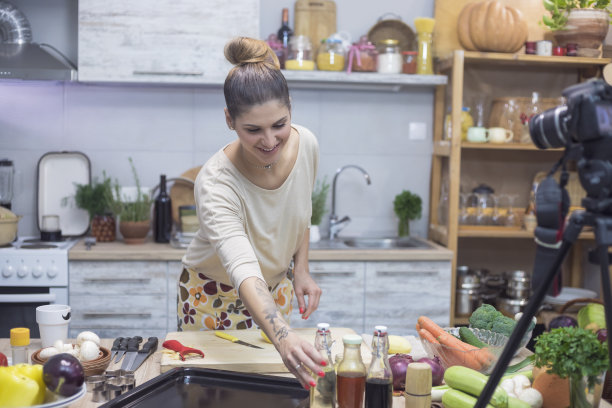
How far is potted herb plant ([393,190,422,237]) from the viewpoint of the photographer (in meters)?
3.59

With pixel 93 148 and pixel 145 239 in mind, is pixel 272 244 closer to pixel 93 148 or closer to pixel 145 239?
pixel 145 239

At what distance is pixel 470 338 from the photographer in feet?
5.07

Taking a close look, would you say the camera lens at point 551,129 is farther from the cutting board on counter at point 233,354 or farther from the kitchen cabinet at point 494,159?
the kitchen cabinet at point 494,159

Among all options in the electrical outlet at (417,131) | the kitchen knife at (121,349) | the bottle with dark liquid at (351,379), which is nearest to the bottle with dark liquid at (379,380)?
the bottle with dark liquid at (351,379)

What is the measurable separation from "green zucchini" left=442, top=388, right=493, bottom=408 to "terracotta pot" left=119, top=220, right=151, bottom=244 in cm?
225

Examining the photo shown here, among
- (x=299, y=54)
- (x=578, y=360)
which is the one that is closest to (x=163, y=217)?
(x=299, y=54)

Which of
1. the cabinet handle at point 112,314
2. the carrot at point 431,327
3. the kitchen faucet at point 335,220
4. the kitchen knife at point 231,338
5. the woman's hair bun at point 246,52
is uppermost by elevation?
the woman's hair bun at point 246,52

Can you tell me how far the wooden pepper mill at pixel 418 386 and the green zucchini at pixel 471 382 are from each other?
0.07 meters

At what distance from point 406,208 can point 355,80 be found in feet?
2.47

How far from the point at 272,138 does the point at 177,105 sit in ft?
6.86

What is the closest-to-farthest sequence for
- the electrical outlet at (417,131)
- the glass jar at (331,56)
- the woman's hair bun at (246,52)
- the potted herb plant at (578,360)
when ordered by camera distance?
the potted herb plant at (578,360) < the woman's hair bun at (246,52) < the glass jar at (331,56) < the electrical outlet at (417,131)

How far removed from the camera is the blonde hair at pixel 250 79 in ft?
5.28

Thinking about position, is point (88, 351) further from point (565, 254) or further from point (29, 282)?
point (29, 282)

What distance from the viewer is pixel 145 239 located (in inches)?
136
